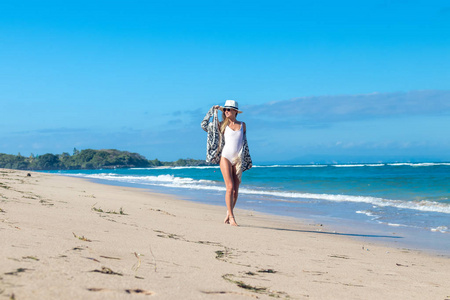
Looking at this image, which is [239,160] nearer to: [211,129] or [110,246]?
[211,129]

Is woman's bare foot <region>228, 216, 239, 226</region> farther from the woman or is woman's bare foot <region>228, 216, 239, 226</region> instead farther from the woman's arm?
the woman's arm

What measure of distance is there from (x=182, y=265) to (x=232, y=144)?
12.6 feet

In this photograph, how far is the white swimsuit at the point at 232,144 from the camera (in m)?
6.57

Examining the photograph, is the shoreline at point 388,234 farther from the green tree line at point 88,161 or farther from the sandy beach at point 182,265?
the green tree line at point 88,161

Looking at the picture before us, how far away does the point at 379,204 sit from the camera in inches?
518

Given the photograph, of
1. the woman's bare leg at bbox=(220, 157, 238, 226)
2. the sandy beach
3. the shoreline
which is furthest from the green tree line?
the sandy beach

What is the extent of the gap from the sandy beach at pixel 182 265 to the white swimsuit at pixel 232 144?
5.42ft

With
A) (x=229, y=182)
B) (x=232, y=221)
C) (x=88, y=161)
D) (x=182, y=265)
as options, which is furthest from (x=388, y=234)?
(x=88, y=161)

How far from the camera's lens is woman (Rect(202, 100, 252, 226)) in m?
6.55

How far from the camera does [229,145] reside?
6578 mm

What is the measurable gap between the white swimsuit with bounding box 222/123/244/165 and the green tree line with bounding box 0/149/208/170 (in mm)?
92211

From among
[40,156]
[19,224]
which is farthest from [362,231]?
[40,156]

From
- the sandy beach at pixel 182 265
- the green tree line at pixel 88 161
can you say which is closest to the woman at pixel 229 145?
the sandy beach at pixel 182 265

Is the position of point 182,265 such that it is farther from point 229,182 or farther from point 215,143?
point 215,143
